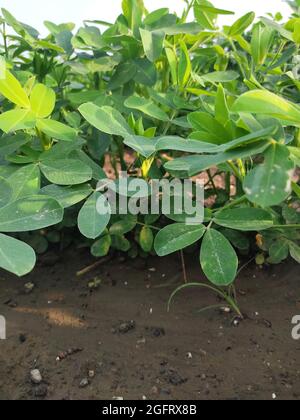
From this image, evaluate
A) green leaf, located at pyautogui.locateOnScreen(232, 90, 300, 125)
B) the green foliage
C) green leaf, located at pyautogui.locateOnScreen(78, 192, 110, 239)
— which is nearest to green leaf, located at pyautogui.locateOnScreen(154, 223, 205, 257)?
the green foliage

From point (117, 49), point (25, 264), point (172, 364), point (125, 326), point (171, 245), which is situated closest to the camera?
point (25, 264)

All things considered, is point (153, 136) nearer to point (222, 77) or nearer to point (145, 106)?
point (145, 106)

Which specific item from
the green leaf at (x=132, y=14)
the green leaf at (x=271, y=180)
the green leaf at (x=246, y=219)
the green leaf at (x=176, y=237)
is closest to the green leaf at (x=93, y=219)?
the green leaf at (x=176, y=237)

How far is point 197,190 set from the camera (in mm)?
1151

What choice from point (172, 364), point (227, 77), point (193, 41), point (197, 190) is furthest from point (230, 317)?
point (193, 41)

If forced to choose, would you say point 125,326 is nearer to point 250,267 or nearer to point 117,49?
point 250,267

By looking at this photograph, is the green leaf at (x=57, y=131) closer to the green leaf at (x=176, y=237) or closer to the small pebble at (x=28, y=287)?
the green leaf at (x=176, y=237)

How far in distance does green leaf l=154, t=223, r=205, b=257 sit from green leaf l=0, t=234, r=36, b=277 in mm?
239

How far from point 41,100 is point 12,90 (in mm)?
62

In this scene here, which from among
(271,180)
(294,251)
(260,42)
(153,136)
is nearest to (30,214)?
(153,136)

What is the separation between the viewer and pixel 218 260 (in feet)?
3.05

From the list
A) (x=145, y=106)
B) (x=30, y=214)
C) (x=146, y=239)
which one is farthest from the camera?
(x=146, y=239)

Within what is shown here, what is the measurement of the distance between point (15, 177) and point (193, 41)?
600 mm

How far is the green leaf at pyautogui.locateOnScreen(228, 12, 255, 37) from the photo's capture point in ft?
3.99
